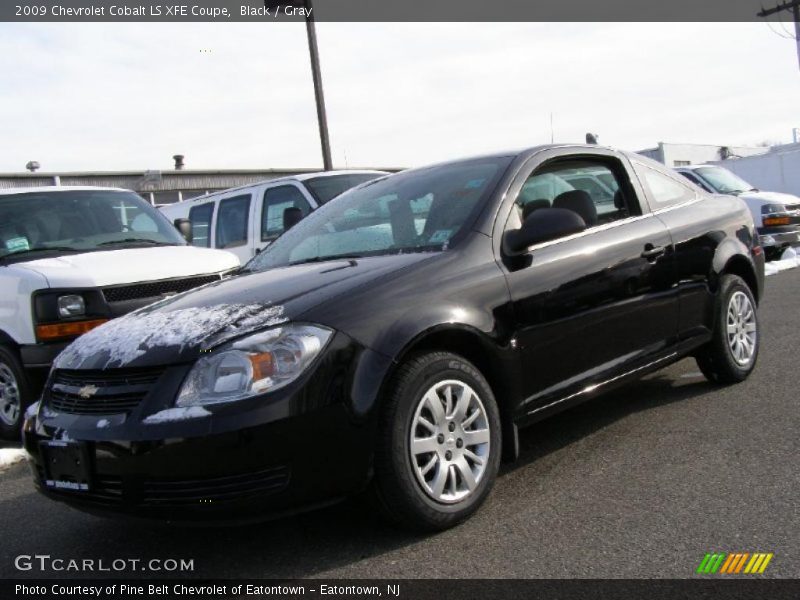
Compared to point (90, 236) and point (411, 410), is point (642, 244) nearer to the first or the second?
point (411, 410)

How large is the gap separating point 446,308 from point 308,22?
14.8 metres

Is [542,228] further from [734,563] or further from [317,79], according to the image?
[317,79]

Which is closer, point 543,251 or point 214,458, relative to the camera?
point 214,458

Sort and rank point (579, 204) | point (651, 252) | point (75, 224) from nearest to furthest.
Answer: point (579, 204), point (651, 252), point (75, 224)

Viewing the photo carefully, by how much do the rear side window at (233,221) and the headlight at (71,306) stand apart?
4.45 m

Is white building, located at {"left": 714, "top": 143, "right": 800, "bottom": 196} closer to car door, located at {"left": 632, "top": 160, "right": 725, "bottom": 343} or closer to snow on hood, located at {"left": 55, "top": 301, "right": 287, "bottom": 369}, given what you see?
car door, located at {"left": 632, "top": 160, "right": 725, "bottom": 343}

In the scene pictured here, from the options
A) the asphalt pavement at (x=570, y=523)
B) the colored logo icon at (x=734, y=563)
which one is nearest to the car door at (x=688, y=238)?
the asphalt pavement at (x=570, y=523)

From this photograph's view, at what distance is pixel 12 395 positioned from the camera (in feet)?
19.1

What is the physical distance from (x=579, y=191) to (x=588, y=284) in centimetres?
65

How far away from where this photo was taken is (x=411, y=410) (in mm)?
3135

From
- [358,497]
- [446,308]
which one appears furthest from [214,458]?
[446,308]

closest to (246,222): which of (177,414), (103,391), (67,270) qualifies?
(67,270)

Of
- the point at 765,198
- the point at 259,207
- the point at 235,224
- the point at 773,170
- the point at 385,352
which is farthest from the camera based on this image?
the point at 773,170

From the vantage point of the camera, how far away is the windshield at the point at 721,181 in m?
13.0
